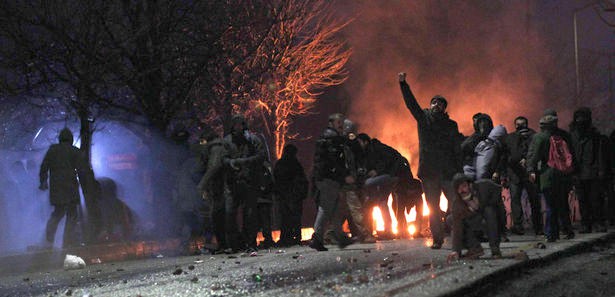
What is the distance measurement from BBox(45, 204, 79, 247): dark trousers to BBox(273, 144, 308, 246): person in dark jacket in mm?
3217

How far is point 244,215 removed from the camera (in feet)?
46.0

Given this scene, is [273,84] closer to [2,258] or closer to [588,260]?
[2,258]

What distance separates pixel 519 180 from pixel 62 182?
22.6 feet

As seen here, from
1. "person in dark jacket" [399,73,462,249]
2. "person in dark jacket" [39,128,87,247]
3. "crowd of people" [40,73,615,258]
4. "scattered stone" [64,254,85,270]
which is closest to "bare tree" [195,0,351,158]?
"crowd of people" [40,73,615,258]

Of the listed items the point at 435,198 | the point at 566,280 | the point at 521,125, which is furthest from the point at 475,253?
the point at 521,125

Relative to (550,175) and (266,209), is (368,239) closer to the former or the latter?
(266,209)

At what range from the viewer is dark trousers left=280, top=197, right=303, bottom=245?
1543 cm

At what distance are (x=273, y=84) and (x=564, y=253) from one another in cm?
1951

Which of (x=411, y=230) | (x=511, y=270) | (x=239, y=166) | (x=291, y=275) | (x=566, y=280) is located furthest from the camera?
(x=411, y=230)

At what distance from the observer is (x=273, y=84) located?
97.5 feet

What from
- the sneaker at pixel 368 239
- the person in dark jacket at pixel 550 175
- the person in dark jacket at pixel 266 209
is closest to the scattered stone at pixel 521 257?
the person in dark jacket at pixel 550 175

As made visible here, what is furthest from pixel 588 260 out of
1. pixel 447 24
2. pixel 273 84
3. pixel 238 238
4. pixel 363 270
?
pixel 447 24

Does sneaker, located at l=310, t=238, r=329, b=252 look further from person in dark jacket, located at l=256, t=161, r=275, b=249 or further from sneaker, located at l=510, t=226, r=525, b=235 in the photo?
sneaker, located at l=510, t=226, r=525, b=235

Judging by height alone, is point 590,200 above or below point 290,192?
below
